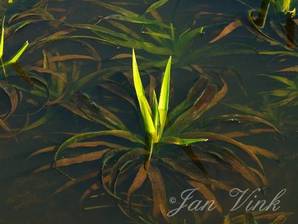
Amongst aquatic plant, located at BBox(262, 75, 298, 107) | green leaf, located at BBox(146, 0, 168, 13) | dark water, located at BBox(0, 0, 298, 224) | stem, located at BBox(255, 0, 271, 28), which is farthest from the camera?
green leaf, located at BBox(146, 0, 168, 13)

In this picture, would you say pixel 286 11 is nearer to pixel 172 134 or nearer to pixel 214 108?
pixel 214 108

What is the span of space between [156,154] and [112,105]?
46 centimetres

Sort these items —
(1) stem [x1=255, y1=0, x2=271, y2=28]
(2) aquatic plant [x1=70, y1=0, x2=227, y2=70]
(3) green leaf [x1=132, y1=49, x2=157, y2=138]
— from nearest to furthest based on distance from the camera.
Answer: (3) green leaf [x1=132, y1=49, x2=157, y2=138], (2) aquatic plant [x1=70, y1=0, x2=227, y2=70], (1) stem [x1=255, y1=0, x2=271, y2=28]

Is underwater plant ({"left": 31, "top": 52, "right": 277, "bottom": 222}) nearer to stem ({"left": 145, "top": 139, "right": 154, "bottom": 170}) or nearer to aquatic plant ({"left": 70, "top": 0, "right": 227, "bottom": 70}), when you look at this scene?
stem ({"left": 145, "top": 139, "right": 154, "bottom": 170})

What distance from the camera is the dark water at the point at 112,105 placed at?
2.61 meters

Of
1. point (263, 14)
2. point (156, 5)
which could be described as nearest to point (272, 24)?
point (263, 14)

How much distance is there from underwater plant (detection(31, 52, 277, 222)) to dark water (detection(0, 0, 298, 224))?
0.06 metres

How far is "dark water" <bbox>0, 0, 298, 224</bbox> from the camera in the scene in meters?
2.61

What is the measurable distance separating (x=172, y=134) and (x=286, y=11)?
1298 mm

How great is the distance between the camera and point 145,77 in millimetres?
3227

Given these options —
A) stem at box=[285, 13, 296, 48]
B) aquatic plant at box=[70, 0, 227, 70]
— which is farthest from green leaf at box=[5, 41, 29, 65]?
stem at box=[285, 13, 296, 48]

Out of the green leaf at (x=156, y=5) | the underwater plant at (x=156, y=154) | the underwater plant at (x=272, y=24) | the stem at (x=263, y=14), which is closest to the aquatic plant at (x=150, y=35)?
the green leaf at (x=156, y=5)

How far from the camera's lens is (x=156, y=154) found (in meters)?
2.75

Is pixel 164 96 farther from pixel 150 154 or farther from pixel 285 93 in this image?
pixel 285 93
